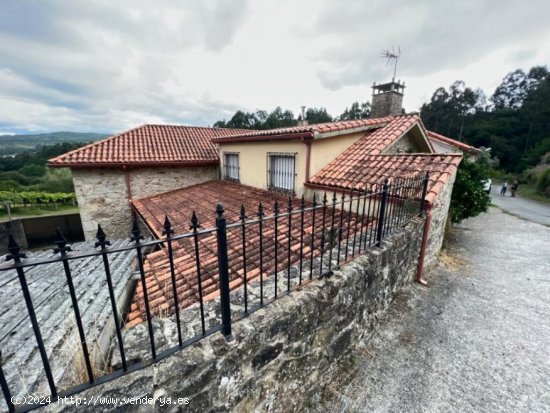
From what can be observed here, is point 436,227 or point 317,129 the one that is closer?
point 436,227

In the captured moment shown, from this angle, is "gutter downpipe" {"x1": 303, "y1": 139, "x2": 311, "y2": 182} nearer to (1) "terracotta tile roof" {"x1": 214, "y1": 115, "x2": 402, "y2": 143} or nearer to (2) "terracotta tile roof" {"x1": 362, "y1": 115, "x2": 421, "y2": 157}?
(1) "terracotta tile roof" {"x1": 214, "y1": 115, "x2": 402, "y2": 143}

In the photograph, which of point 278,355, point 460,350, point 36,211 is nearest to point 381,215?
point 460,350

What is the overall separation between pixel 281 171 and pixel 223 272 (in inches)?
241

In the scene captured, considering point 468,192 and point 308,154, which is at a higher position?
point 308,154

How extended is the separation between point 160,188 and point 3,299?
25.9 ft

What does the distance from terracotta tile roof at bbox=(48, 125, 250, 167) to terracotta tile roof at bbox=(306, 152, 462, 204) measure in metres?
6.49

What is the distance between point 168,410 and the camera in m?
1.71

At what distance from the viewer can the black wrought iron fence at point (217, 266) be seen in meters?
1.46

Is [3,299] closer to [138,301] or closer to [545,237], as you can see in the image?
[138,301]

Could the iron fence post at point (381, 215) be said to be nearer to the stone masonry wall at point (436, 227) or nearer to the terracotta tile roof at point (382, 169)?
the terracotta tile roof at point (382, 169)

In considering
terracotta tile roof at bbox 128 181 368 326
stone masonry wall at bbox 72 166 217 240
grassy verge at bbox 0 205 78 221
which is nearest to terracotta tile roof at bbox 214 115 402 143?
terracotta tile roof at bbox 128 181 368 326

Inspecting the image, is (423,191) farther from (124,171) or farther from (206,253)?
(124,171)

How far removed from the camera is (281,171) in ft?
25.8

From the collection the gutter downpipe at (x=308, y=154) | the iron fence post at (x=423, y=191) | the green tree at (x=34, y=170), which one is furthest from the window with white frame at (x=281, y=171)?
the green tree at (x=34, y=170)
